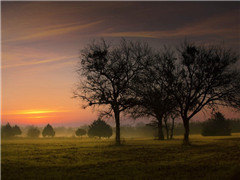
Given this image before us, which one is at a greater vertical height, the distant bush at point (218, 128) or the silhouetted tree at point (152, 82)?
the silhouetted tree at point (152, 82)

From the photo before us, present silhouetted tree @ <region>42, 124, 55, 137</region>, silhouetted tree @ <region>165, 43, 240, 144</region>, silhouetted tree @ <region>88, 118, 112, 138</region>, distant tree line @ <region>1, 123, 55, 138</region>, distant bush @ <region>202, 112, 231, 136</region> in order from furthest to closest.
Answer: silhouetted tree @ <region>42, 124, 55, 137</region>, distant tree line @ <region>1, 123, 55, 138</region>, silhouetted tree @ <region>88, 118, 112, 138</region>, distant bush @ <region>202, 112, 231, 136</region>, silhouetted tree @ <region>165, 43, 240, 144</region>

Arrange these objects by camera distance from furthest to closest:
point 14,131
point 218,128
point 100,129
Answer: point 14,131 < point 100,129 < point 218,128

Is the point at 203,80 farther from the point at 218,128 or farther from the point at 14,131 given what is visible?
the point at 14,131

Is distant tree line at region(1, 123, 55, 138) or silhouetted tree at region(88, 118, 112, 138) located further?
distant tree line at region(1, 123, 55, 138)

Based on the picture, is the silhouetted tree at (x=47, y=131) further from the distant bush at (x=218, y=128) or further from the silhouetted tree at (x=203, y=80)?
the silhouetted tree at (x=203, y=80)

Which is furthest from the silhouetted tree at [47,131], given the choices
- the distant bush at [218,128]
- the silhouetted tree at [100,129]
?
the distant bush at [218,128]

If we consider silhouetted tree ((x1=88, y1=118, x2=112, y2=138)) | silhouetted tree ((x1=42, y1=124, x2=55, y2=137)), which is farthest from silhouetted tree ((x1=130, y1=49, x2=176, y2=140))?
silhouetted tree ((x1=42, y1=124, x2=55, y2=137))

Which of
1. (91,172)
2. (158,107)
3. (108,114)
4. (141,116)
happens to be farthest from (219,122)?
(91,172)

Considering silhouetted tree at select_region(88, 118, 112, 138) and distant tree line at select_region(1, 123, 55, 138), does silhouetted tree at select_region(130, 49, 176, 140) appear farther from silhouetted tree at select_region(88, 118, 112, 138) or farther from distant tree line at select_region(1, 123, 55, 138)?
distant tree line at select_region(1, 123, 55, 138)

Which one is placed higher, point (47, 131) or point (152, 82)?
point (152, 82)

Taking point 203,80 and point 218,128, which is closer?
point 203,80

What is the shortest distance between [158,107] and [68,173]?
24806 millimetres

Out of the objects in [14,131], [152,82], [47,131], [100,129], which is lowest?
[47,131]

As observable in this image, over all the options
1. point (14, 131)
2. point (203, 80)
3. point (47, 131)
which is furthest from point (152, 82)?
point (14, 131)
